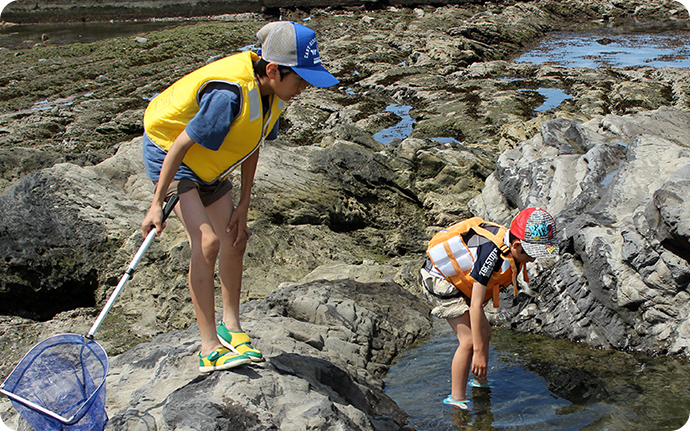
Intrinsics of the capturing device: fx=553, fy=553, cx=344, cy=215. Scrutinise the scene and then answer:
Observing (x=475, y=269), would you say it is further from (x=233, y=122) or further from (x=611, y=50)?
(x=611, y=50)

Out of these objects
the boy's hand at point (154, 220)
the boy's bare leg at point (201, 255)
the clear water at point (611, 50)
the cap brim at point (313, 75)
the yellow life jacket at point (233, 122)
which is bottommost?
the clear water at point (611, 50)

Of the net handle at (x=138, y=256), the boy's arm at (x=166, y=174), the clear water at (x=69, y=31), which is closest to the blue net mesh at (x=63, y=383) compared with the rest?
the net handle at (x=138, y=256)

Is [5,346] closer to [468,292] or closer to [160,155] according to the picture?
[160,155]

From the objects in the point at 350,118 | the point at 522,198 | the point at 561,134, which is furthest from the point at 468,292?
the point at 350,118

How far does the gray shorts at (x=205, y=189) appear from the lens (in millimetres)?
3078

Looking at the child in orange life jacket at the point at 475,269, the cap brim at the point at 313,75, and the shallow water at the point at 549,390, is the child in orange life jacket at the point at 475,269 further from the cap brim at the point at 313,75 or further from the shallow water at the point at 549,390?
the cap brim at the point at 313,75

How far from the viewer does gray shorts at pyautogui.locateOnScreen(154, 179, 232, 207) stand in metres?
3.08

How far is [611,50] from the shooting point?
970 inches

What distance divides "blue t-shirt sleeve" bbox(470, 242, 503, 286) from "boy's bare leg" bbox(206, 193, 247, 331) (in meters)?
1.59

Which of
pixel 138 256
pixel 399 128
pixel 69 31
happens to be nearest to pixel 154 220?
pixel 138 256

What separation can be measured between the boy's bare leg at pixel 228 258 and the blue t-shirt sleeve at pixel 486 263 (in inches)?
62.5

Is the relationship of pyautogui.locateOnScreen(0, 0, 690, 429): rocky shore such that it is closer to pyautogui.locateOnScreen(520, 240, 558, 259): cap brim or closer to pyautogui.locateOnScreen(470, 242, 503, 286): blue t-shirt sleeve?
pyautogui.locateOnScreen(470, 242, 503, 286): blue t-shirt sleeve

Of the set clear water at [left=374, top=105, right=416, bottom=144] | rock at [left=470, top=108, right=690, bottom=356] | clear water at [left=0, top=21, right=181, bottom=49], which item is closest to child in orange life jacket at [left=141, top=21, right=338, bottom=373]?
rock at [left=470, top=108, right=690, bottom=356]

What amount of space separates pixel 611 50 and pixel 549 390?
80.6ft
